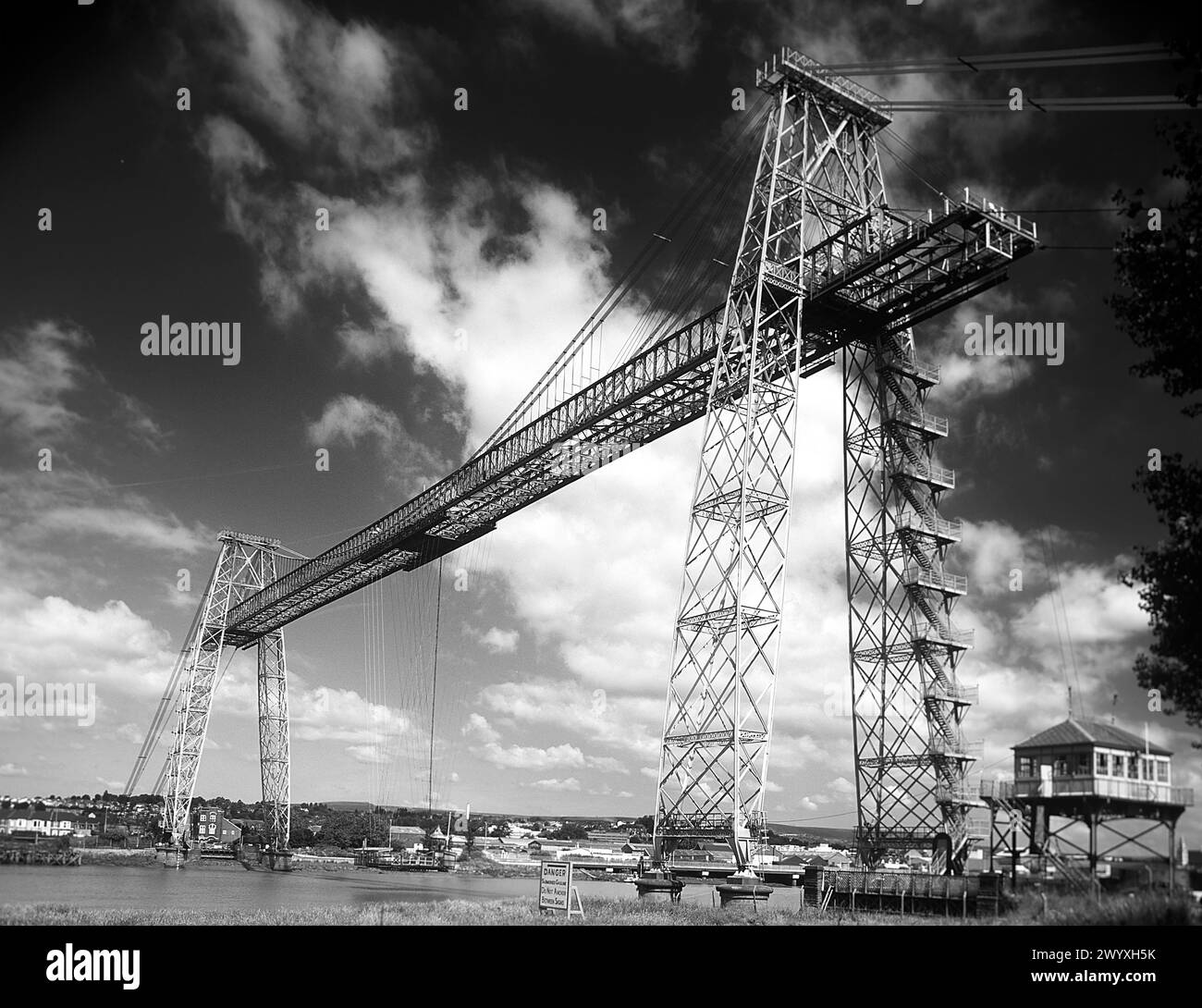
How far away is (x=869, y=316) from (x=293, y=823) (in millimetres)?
71772

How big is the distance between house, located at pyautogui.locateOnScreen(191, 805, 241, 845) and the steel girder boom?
25.4m

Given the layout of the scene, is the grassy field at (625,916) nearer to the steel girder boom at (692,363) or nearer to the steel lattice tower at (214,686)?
the steel girder boom at (692,363)

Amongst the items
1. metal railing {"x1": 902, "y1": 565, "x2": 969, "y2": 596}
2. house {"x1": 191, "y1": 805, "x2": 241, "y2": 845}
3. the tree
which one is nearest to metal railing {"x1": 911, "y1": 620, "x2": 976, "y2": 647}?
metal railing {"x1": 902, "y1": 565, "x2": 969, "y2": 596}

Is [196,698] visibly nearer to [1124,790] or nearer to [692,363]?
[692,363]

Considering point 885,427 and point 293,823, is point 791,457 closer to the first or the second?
point 885,427

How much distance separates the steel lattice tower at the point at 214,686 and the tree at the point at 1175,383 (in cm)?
5730

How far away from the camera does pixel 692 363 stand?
29969mm

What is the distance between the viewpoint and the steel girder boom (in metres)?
23.8

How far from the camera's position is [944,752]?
85.6 feet

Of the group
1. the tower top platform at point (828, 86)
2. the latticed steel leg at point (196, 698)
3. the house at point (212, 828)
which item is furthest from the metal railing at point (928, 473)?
the house at point (212, 828)

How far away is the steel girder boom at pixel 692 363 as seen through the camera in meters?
23.8
